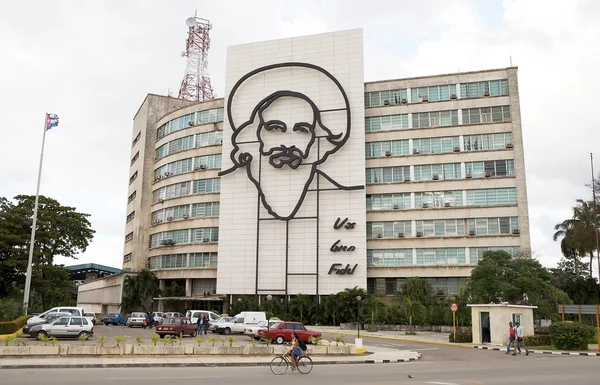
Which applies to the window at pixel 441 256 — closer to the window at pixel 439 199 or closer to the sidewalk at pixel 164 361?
the window at pixel 439 199

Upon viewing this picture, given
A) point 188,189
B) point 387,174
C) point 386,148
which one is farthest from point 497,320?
point 188,189

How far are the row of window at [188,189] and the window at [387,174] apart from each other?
1815 centimetres

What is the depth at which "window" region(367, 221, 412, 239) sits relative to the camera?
194 feet

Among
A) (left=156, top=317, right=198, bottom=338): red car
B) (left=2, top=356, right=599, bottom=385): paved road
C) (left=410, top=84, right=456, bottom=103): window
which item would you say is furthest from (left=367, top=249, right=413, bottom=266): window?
(left=2, top=356, right=599, bottom=385): paved road

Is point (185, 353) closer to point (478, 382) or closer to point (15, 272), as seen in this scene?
point (478, 382)

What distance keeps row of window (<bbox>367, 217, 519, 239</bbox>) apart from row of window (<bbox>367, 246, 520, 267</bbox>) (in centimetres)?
159

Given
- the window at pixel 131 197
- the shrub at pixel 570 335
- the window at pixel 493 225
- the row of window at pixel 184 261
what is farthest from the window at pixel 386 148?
the window at pixel 131 197

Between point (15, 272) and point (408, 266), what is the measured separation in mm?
39665

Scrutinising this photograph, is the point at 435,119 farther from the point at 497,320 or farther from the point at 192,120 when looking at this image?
the point at 497,320

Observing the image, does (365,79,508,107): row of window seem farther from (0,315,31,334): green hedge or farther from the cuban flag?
(0,315,31,334): green hedge

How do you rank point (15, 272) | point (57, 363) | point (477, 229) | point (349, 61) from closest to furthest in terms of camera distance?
1. point (57, 363)
2. point (15, 272)
3. point (477, 229)
4. point (349, 61)

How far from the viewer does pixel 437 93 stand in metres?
61.2

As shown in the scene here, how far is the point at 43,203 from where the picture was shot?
59.6m

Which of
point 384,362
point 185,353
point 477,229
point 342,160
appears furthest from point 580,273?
point 185,353
